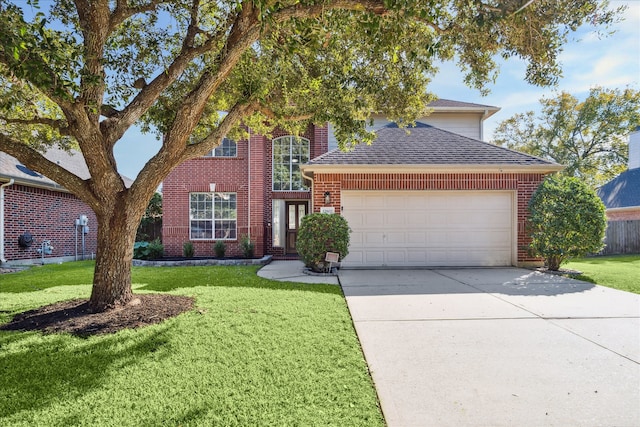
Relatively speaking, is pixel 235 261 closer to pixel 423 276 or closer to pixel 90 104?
pixel 423 276

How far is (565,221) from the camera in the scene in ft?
27.7

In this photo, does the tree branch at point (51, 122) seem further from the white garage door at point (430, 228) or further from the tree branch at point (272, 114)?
the white garage door at point (430, 228)

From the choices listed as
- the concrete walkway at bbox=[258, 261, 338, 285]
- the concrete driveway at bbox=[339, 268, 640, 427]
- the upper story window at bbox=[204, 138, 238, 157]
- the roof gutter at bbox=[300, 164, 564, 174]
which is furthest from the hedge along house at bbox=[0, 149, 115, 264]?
the concrete driveway at bbox=[339, 268, 640, 427]

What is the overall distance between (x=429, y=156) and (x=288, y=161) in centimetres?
594

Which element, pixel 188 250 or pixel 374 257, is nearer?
pixel 374 257

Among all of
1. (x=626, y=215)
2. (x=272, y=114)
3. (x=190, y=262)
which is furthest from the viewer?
(x=626, y=215)

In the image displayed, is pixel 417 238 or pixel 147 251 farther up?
pixel 417 238

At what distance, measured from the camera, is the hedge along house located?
11.0m

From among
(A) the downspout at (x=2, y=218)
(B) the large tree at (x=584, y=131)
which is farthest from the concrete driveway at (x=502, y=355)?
(B) the large tree at (x=584, y=131)

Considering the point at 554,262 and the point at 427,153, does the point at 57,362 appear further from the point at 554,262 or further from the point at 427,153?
the point at 554,262

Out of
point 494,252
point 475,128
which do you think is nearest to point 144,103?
point 494,252

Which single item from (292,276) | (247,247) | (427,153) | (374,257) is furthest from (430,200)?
(247,247)

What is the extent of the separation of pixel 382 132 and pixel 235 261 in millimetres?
6825

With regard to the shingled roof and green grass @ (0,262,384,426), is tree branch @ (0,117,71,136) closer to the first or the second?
green grass @ (0,262,384,426)
